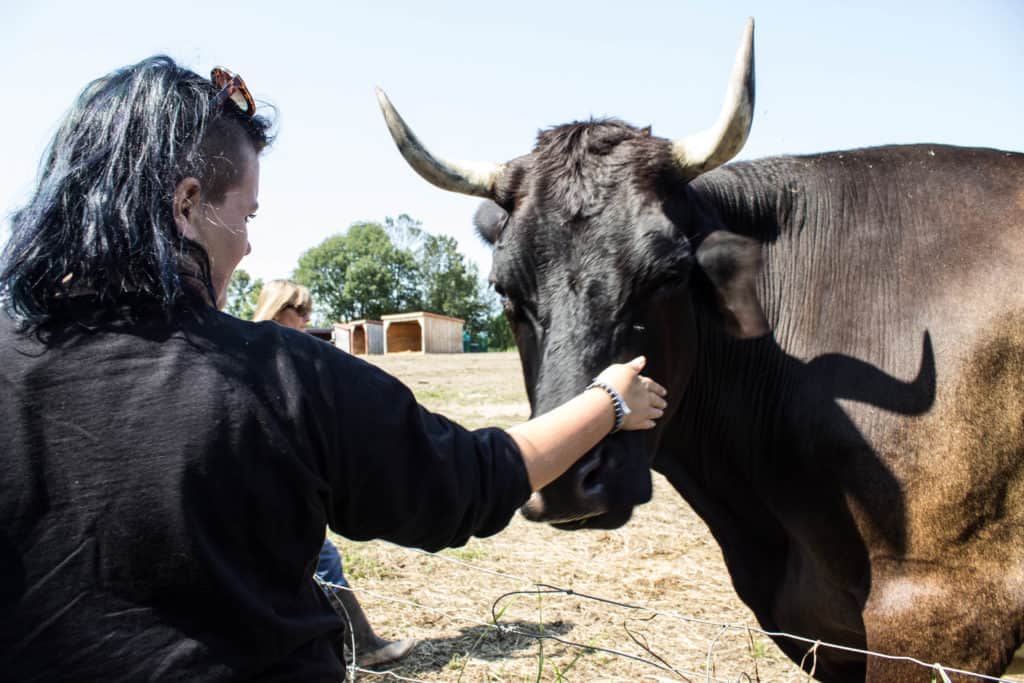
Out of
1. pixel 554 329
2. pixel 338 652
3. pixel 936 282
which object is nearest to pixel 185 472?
pixel 338 652

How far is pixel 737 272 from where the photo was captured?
2.81m

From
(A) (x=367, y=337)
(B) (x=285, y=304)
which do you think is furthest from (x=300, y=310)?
(A) (x=367, y=337)

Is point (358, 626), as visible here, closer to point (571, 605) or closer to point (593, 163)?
point (571, 605)

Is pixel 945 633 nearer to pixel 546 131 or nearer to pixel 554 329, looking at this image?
pixel 554 329

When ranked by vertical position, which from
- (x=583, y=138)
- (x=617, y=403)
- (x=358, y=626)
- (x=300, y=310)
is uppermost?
(x=583, y=138)

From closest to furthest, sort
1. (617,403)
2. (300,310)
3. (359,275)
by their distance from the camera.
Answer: (617,403), (300,310), (359,275)

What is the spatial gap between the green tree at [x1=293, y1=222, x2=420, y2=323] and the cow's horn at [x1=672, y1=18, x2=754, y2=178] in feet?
249

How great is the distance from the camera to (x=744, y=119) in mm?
2766

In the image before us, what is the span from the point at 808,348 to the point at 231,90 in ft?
7.39

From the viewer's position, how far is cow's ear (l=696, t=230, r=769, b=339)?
2807 millimetres

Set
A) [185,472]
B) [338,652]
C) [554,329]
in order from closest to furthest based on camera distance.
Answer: [185,472]
[338,652]
[554,329]

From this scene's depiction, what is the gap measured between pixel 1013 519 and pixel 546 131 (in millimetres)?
2239

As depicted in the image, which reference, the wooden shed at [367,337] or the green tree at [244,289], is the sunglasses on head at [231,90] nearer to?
the wooden shed at [367,337]

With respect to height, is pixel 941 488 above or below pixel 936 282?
below
